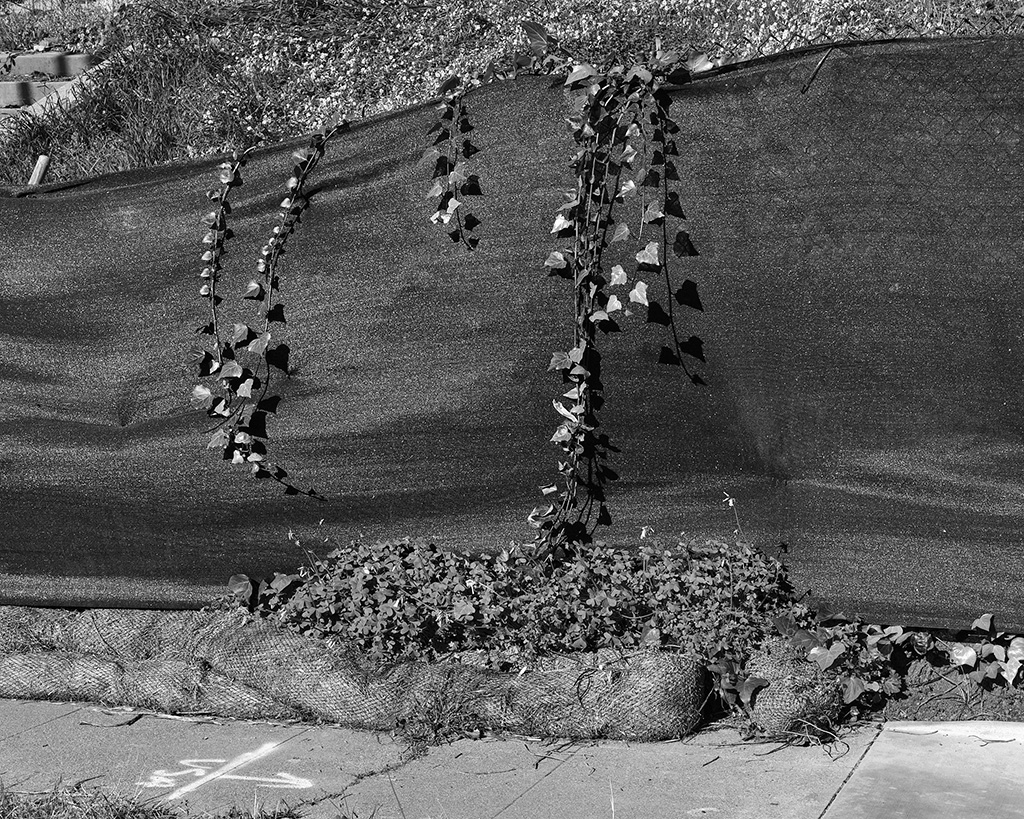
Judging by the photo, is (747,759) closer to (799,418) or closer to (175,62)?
(799,418)

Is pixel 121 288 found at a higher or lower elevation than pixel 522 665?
higher

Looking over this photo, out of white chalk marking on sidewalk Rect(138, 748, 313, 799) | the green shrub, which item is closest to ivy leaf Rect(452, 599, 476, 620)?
the green shrub

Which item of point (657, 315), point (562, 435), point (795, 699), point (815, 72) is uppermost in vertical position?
point (815, 72)

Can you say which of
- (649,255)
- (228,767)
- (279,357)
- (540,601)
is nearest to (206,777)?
(228,767)

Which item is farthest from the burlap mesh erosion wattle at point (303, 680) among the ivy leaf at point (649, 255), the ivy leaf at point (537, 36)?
A: the ivy leaf at point (537, 36)

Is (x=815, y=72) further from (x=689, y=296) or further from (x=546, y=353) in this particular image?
(x=546, y=353)

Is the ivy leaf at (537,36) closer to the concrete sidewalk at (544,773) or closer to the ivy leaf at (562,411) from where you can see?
the ivy leaf at (562,411)

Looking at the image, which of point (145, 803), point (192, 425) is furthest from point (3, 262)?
point (145, 803)
